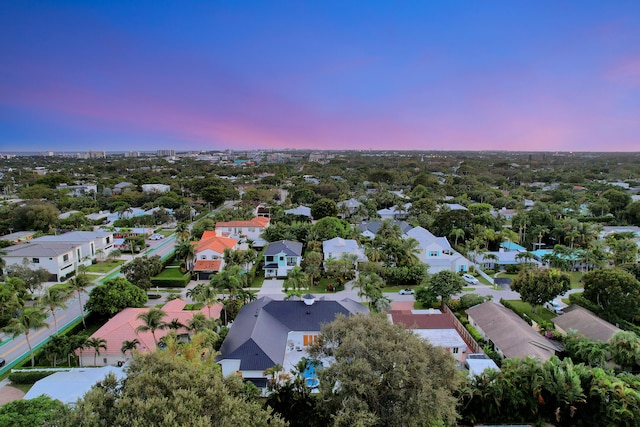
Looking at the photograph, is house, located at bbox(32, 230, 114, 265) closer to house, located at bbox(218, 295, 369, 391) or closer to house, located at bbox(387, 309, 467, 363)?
house, located at bbox(218, 295, 369, 391)

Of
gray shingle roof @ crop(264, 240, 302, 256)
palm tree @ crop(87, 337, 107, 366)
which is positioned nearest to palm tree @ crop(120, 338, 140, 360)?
palm tree @ crop(87, 337, 107, 366)

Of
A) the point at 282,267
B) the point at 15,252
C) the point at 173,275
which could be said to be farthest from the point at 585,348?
the point at 15,252

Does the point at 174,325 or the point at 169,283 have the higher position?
the point at 174,325

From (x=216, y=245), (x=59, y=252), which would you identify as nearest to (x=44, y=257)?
(x=59, y=252)

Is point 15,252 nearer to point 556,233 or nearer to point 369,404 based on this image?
point 369,404

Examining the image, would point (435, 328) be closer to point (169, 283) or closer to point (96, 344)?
point (96, 344)

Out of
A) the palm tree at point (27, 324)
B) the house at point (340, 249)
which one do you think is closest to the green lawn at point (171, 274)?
the house at point (340, 249)

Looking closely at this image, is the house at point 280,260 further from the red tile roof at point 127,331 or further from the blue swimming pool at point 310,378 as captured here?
the blue swimming pool at point 310,378
